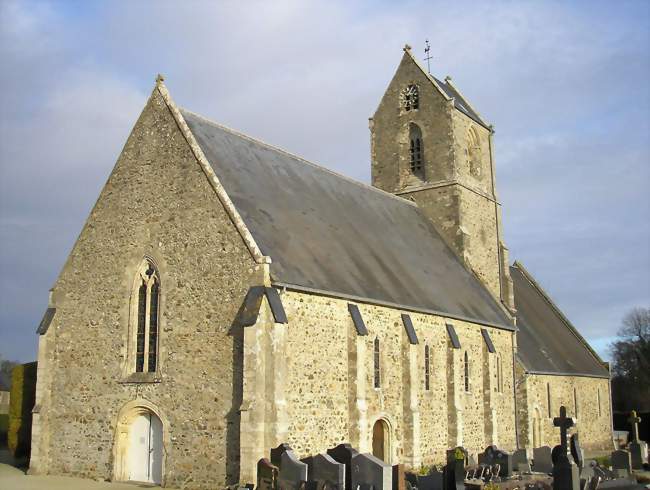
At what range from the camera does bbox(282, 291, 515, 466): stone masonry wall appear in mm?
19125

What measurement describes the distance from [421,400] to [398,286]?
370 cm

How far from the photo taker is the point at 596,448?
36.3 m

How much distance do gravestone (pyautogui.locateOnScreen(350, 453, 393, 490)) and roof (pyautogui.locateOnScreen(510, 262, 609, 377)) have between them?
55.0 ft

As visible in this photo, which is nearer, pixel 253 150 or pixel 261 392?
pixel 261 392

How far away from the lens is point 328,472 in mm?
15703

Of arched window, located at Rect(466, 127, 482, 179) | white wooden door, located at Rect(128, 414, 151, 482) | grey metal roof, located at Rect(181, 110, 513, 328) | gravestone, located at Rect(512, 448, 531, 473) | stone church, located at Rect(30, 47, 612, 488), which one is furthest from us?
arched window, located at Rect(466, 127, 482, 179)

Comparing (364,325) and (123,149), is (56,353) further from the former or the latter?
(364,325)

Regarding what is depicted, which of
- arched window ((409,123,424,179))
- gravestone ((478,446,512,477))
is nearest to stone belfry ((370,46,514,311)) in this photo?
→ arched window ((409,123,424,179))

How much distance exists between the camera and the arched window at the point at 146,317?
2005 cm

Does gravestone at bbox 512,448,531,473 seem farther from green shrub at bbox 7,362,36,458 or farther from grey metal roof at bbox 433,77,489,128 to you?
grey metal roof at bbox 433,77,489,128

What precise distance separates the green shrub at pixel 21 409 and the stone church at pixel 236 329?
9.68ft

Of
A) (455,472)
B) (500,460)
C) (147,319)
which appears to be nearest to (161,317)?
(147,319)

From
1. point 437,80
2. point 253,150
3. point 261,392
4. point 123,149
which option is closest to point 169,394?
point 261,392

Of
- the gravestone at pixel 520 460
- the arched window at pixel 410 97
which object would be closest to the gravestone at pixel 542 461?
the gravestone at pixel 520 460
